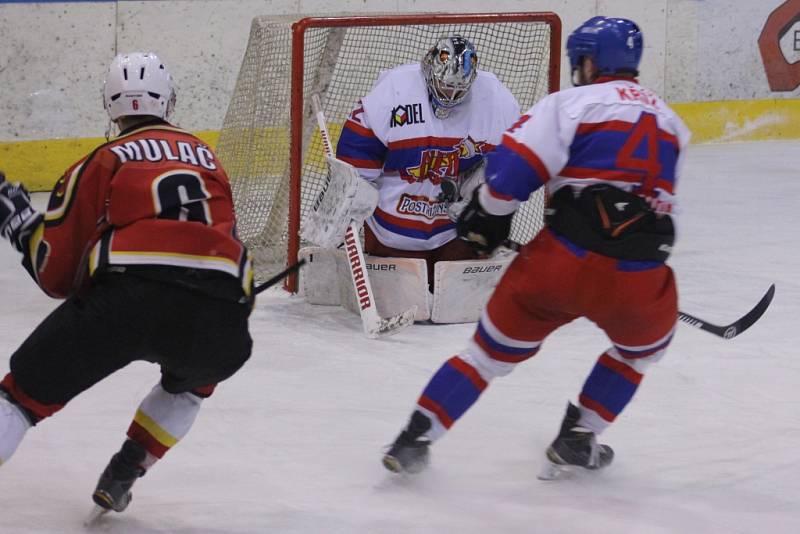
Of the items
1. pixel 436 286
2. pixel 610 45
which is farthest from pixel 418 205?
pixel 610 45

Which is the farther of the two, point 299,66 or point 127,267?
point 299,66

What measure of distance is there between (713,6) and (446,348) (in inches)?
210

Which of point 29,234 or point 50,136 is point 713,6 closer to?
point 50,136

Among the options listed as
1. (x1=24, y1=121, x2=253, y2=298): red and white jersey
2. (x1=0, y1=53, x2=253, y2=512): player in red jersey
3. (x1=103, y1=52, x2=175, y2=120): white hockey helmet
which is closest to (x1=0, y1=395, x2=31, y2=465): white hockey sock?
(x1=0, y1=53, x2=253, y2=512): player in red jersey

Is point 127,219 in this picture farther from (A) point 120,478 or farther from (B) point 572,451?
(B) point 572,451

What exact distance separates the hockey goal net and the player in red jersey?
2.25 m

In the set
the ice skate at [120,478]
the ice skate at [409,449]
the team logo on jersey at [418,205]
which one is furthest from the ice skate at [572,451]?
the team logo on jersey at [418,205]

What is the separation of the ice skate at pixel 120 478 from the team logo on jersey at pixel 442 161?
1986 millimetres

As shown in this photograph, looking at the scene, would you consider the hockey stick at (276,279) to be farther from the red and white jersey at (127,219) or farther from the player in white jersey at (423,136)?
the player in white jersey at (423,136)

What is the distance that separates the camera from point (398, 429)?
324 cm

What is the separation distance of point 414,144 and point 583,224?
168 centimetres

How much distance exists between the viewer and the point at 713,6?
28.0 ft

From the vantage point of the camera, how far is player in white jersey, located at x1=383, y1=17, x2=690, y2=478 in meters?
2.55

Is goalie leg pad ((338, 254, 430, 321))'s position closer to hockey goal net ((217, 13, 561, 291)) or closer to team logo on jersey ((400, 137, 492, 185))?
team logo on jersey ((400, 137, 492, 185))
